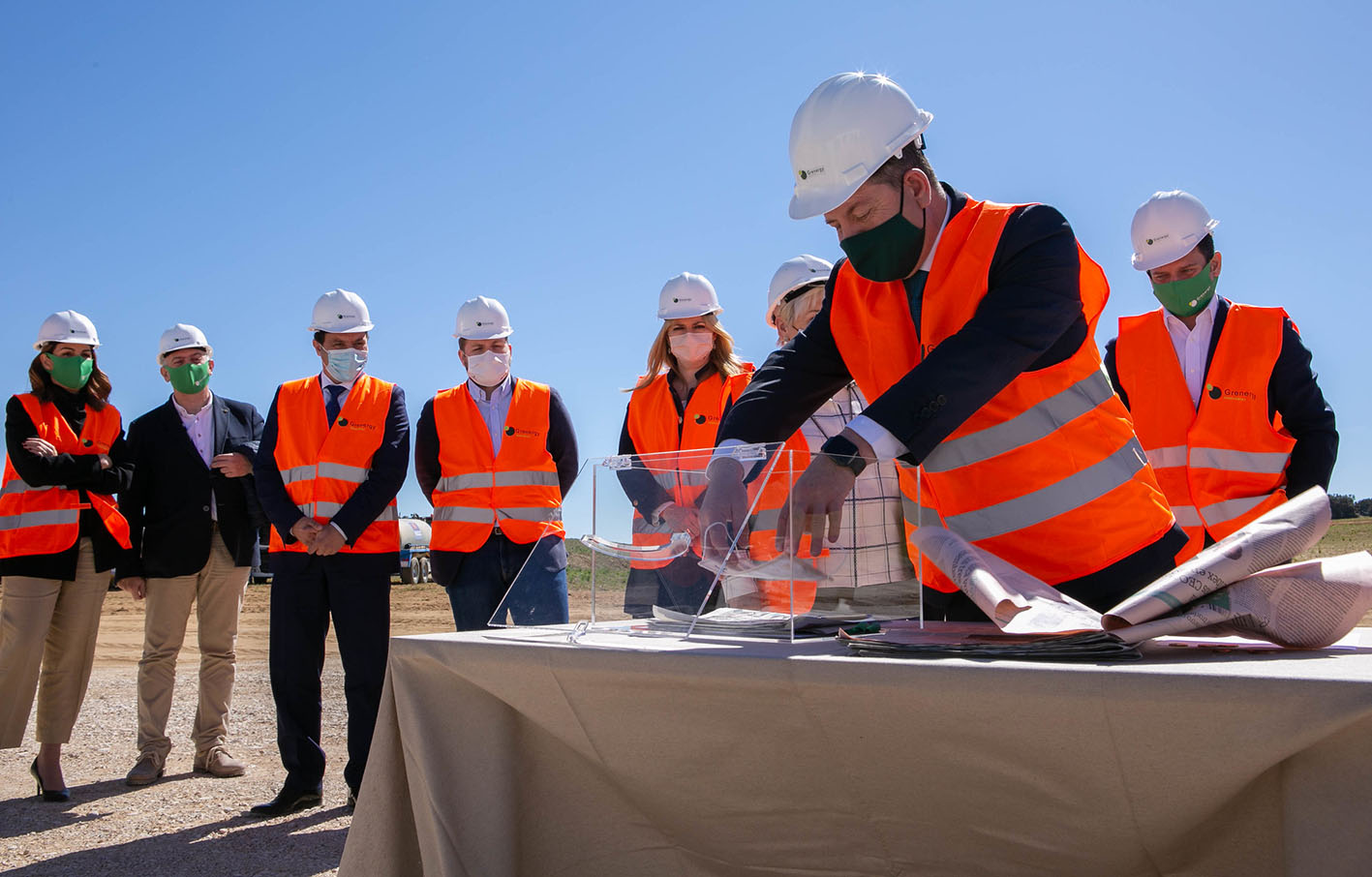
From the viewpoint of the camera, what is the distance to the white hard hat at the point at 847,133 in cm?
244

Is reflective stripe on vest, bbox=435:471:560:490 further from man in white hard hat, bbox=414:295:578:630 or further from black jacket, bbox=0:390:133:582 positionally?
black jacket, bbox=0:390:133:582

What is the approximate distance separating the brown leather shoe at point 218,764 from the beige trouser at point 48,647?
65cm

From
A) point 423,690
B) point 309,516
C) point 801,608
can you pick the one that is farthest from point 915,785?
point 309,516

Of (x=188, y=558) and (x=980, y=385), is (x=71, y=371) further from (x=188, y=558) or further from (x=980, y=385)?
(x=980, y=385)

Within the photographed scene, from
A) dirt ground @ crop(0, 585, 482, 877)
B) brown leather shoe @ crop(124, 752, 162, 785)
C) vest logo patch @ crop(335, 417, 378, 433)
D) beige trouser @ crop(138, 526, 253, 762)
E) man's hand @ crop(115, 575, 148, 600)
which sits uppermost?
vest logo patch @ crop(335, 417, 378, 433)

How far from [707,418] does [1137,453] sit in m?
2.99

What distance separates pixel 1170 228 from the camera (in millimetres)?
4734

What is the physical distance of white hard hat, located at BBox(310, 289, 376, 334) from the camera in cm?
589

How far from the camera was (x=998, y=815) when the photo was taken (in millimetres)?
1813

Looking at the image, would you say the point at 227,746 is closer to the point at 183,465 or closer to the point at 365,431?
the point at 183,465

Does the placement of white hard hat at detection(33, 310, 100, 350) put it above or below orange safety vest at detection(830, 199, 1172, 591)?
above

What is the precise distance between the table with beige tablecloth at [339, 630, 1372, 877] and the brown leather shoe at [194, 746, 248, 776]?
422 cm

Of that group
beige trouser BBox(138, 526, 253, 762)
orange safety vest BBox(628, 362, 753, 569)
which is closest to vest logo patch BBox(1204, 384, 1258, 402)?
orange safety vest BBox(628, 362, 753, 569)

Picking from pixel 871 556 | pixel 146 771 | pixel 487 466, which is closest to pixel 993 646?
pixel 871 556
